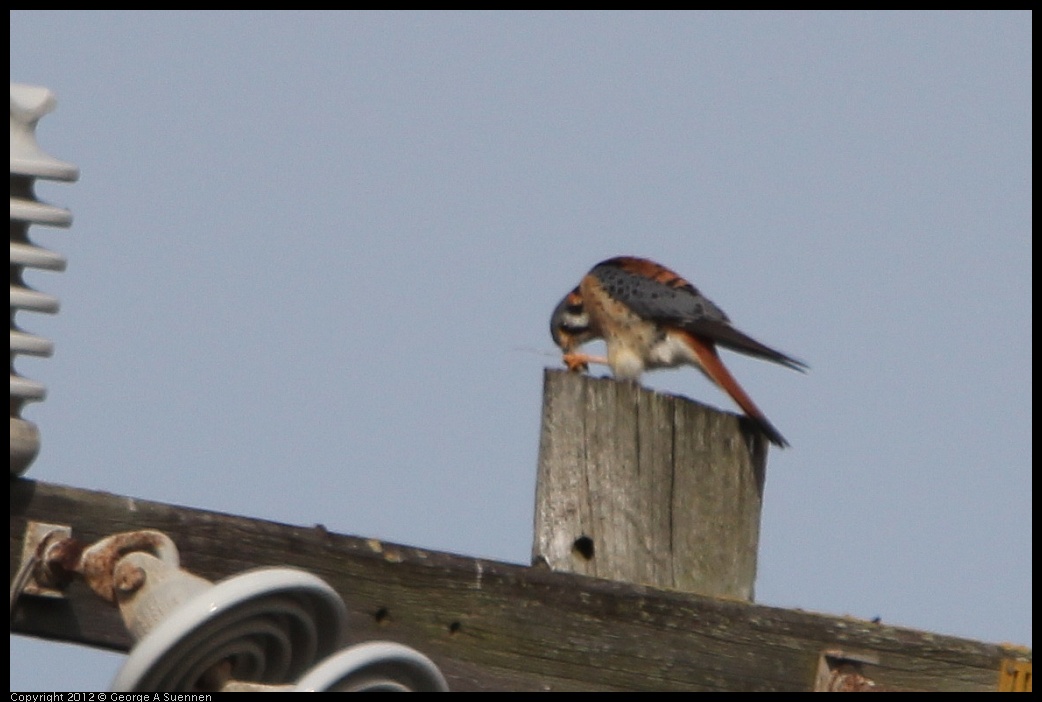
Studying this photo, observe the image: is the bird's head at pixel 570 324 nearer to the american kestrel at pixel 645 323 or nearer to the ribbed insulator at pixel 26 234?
the american kestrel at pixel 645 323

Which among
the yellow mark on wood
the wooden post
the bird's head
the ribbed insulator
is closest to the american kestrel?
the bird's head

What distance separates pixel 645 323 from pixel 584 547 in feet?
12.7

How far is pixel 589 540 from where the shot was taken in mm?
2914

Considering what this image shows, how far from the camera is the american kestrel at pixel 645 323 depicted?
6.35m

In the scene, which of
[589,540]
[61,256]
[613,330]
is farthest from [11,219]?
[613,330]

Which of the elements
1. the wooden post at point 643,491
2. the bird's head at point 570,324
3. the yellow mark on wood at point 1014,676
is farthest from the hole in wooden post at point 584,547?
the bird's head at point 570,324

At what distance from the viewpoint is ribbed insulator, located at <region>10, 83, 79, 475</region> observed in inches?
97.1

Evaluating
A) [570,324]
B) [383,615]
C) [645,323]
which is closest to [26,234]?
[383,615]

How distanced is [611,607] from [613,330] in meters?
4.20

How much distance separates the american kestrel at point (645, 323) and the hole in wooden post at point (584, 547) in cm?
311

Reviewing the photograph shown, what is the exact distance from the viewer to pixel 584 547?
291cm

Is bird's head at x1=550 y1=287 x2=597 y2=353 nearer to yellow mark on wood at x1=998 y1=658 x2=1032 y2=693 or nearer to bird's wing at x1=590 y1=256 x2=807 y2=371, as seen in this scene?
bird's wing at x1=590 y1=256 x2=807 y2=371

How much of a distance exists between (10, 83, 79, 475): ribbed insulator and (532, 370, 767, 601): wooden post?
87cm

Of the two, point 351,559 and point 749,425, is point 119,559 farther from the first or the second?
point 749,425
